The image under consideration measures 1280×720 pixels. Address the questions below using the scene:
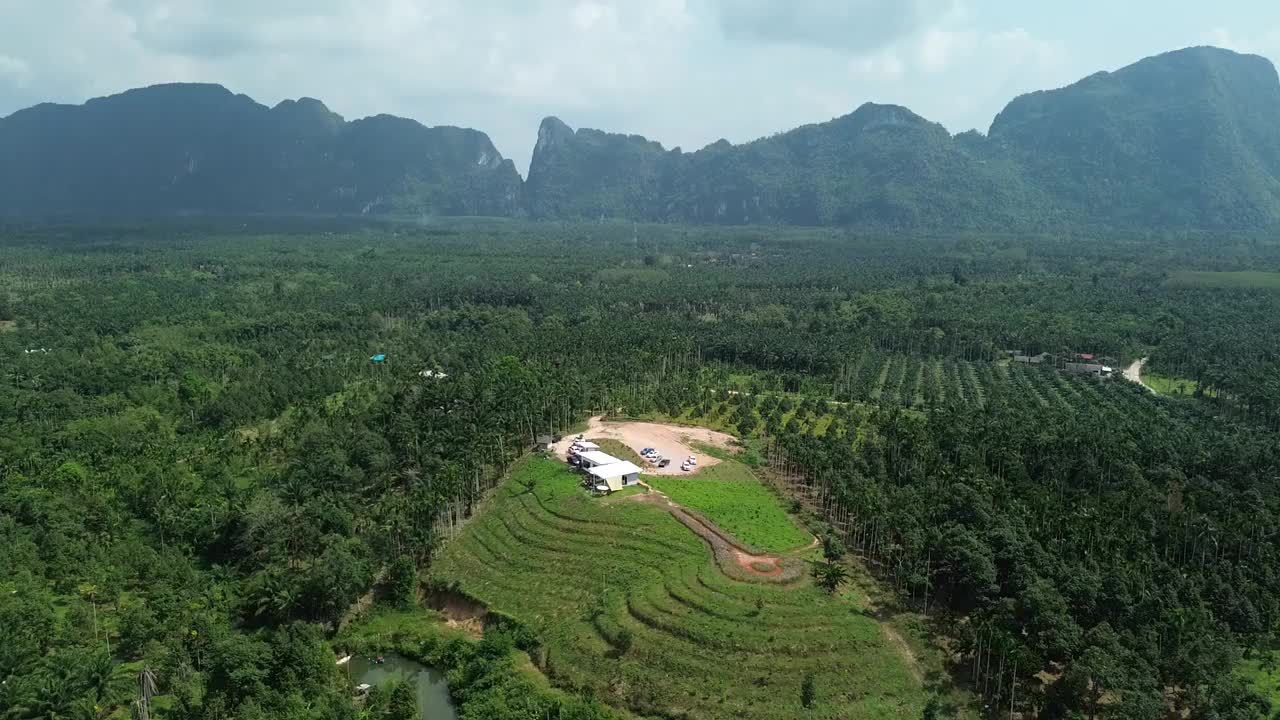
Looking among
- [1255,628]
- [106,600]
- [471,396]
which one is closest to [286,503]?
[106,600]

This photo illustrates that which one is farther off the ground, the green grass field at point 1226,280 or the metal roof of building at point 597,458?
the green grass field at point 1226,280

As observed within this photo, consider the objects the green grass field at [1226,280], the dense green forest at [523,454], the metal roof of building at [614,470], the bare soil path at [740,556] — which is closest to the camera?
the dense green forest at [523,454]

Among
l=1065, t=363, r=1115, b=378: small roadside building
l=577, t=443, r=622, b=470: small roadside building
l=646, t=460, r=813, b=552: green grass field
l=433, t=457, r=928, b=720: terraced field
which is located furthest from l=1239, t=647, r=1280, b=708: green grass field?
l=1065, t=363, r=1115, b=378: small roadside building

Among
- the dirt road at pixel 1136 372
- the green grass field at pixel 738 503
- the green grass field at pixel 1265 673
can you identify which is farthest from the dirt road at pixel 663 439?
the dirt road at pixel 1136 372

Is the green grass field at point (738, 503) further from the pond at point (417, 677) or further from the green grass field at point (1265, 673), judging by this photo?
the green grass field at point (1265, 673)

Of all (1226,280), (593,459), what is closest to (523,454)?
(593,459)

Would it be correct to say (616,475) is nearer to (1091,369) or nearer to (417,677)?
(417,677)
